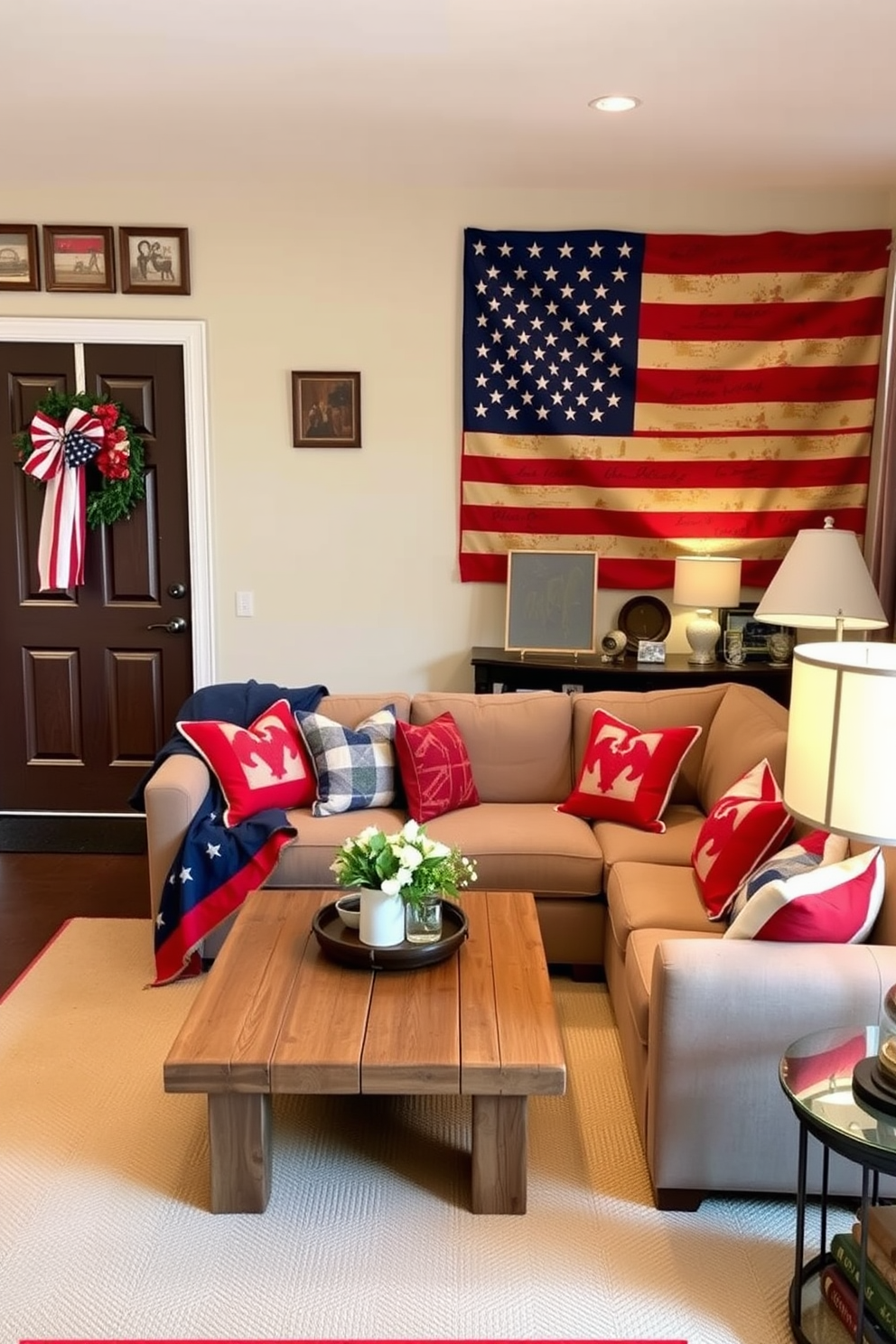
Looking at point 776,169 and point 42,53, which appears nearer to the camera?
point 42,53

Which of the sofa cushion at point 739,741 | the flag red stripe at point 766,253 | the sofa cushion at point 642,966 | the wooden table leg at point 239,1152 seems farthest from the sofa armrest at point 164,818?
the flag red stripe at point 766,253

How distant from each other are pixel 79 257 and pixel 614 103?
2.35 metres

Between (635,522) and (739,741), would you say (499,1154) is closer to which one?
(739,741)

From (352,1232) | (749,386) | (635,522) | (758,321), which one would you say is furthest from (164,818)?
(758,321)

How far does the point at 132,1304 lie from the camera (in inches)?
83.8

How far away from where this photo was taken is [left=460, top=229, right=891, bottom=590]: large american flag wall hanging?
15.3 ft

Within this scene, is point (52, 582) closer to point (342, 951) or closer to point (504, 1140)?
point (342, 951)

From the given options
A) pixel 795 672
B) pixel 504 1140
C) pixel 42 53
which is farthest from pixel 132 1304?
pixel 42 53

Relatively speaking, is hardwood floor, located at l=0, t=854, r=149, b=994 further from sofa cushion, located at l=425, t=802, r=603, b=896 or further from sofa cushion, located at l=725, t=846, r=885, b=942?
sofa cushion, located at l=725, t=846, r=885, b=942

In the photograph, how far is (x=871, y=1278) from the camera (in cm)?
198

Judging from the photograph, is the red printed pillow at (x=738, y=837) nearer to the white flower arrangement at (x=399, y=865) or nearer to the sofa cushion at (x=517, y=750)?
the white flower arrangement at (x=399, y=865)

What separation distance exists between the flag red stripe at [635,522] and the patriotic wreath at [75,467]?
1442 mm

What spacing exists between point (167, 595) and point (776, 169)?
300 cm

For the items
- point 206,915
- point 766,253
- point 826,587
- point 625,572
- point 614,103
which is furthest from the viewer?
point 625,572
